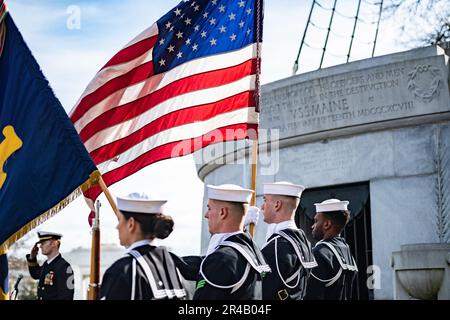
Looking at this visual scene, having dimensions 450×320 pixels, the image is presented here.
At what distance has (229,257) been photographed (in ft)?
14.7

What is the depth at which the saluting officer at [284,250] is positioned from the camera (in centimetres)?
536

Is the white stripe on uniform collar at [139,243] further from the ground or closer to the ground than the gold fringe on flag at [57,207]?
closer to the ground

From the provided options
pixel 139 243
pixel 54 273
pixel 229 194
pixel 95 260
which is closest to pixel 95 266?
pixel 95 260

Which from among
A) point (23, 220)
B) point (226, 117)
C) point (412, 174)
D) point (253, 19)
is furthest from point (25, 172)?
point (412, 174)

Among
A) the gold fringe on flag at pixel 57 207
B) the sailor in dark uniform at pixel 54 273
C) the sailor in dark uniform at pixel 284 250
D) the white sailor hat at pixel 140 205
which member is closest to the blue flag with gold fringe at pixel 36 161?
the gold fringe on flag at pixel 57 207

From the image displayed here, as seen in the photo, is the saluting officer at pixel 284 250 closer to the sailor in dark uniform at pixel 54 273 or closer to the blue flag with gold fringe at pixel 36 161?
the blue flag with gold fringe at pixel 36 161

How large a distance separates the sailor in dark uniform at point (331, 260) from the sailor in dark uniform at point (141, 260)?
2.19 meters

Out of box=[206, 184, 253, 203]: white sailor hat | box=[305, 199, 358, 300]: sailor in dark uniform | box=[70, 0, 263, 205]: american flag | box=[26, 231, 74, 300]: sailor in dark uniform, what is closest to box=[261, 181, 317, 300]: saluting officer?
box=[305, 199, 358, 300]: sailor in dark uniform

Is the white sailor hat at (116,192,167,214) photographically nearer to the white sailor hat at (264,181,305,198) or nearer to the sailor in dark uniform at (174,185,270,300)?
the sailor in dark uniform at (174,185,270,300)

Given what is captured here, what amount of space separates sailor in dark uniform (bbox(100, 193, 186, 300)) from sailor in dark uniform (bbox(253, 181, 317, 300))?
1.30 m
